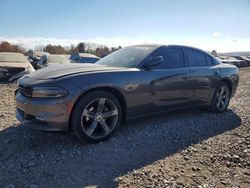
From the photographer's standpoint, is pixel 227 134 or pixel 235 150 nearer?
Answer: pixel 235 150

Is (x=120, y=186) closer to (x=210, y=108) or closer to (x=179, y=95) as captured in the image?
(x=179, y=95)

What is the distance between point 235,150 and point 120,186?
2064 millimetres

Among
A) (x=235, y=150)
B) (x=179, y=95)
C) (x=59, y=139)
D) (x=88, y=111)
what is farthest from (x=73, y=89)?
(x=235, y=150)

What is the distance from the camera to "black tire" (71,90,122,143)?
149 inches

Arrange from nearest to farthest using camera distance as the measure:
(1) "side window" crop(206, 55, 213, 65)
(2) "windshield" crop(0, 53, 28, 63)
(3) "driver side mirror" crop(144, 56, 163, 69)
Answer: (3) "driver side mirror" crop(144, 56, 163, 69), (1) "side window" crop(206, 55, 213, 65), (2) "windshield" crop(0, 53, 28, 63)

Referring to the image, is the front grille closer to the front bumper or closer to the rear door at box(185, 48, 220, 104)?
the front bumper

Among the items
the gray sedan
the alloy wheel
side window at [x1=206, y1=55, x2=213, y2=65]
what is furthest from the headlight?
side window at [x1=206, y1=55, x2=213, y2=65]

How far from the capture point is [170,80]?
484 centimetres

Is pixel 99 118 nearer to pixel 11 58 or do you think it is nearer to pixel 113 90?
pixel 113 90

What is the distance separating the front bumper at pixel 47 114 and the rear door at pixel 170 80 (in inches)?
62.3

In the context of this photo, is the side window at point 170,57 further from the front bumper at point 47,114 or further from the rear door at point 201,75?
the front bumper at point 47,114

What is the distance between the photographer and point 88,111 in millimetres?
3908

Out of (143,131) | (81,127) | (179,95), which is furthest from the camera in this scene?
(179,95)

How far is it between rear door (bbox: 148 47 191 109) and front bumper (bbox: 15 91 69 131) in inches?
62.3
